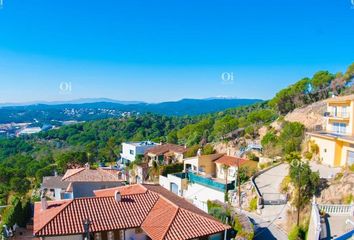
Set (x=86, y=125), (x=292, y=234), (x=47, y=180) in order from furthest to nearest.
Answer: (x=86, y=125) < (x=47, y=180) < (x=292, y=234)

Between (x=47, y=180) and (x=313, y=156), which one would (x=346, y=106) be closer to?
(x=313, y=156)

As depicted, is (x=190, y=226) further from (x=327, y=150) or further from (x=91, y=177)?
(x=91, y=177)

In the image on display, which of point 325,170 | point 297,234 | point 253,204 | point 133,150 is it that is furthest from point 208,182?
point 133,150

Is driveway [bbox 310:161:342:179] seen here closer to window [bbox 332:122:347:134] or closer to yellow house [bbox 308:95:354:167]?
yellow house [bbox 308:95:354:167]

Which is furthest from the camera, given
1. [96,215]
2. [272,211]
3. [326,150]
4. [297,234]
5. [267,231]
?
[326,150]

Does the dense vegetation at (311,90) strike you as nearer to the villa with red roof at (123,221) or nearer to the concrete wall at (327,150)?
the concrete wall at (327,150)

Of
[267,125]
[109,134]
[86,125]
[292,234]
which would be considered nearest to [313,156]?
[292,234]
